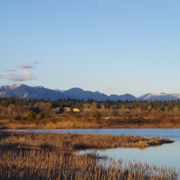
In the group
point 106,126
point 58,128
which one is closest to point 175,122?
point 106,126

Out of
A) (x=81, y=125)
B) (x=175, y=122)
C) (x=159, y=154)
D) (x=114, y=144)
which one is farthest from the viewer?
(x=175, y=122)

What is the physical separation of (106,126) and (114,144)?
3806 centimetres

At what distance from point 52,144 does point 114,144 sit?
6717mm

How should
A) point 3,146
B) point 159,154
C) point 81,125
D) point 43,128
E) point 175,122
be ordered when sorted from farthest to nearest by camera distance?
point 175,122 < point 81,125 < point 43,128 < point 159,154 < point 3,146

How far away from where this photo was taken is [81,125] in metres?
66.6

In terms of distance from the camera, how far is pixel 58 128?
61.8 m

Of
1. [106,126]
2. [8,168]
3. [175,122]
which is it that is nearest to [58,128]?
[106,126]

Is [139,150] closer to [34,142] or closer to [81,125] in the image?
[34,142]

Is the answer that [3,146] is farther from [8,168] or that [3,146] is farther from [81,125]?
[81,125]

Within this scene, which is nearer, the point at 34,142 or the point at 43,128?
the point at 34,142

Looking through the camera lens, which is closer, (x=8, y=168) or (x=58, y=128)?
(x=8, y=168)

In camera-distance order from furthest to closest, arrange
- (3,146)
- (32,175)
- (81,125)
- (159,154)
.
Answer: (81,125) < (159,154) < (3,146) < (32,175)

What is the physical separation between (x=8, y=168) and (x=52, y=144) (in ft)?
47.7

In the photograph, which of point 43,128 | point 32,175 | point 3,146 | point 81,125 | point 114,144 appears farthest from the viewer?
point 81,125
